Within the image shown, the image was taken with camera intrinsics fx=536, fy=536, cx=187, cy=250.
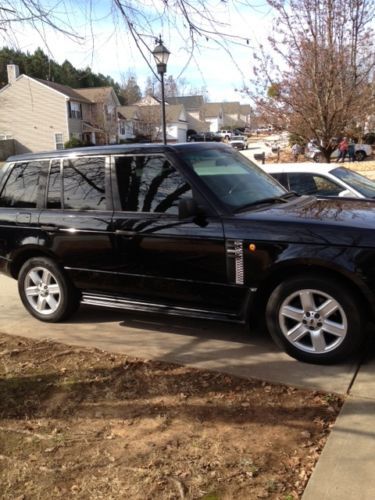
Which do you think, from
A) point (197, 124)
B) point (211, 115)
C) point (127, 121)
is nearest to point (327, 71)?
point (127, 121)

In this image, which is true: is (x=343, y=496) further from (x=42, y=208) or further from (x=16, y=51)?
(x=16, y=51)

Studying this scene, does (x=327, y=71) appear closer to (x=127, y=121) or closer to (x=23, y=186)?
(x=23, y=186)

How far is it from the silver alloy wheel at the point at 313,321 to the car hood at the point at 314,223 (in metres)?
0.43

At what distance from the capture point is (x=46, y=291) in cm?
556

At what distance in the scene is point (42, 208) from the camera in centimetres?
547

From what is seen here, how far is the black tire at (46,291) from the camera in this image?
5.43 m

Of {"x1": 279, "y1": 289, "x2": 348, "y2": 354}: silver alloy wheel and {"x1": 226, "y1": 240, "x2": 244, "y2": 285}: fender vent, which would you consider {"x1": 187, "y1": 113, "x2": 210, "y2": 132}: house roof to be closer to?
{"x1": 226, "y1": 240, "x2": 244, "y2": 285}: fender vent

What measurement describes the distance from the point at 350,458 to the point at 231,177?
9.07 feet

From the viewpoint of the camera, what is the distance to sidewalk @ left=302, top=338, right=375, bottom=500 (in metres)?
2.70

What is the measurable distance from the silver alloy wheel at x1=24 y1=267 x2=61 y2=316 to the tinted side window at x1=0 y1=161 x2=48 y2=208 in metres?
0.72

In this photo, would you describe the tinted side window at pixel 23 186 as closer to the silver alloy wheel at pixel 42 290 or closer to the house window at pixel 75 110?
the silver alloy wheel at pixel 42 290

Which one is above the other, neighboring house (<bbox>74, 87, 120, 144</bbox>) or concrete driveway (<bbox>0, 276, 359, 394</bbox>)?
neighboring house (<bbox>74, 87, 120, 144</bbox>)

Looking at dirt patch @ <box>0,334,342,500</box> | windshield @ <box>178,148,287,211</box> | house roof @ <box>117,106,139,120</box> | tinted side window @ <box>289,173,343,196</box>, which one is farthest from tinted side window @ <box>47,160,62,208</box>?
house roof @ <box>117,106,139,120</box>

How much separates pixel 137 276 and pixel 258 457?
2254 mm
